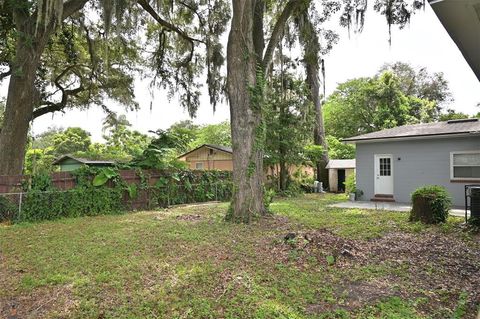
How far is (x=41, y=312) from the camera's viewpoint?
301cm

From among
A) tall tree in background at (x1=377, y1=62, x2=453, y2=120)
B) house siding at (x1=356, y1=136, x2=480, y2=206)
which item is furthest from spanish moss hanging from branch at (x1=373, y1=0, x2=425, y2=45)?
tall tree in background at (x1=377, y1=62, x2=453, y2=120)

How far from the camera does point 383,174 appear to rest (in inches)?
500

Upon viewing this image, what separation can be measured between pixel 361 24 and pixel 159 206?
29.3 ft

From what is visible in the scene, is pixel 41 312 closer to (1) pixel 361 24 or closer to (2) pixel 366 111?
(1) pixel 361 24

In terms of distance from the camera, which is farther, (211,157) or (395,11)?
(211,157)

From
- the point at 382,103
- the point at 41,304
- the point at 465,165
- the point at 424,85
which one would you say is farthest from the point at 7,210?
the point at 424,85

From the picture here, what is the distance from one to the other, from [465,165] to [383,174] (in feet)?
9.20

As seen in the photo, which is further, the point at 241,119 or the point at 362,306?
the point at 241,119

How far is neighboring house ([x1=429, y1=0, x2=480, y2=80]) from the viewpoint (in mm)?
2713

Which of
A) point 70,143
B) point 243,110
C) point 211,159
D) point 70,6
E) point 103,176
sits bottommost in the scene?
point 103,176

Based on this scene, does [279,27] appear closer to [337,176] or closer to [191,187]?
[191,187]

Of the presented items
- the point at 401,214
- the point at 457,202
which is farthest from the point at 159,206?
the point at 457,202

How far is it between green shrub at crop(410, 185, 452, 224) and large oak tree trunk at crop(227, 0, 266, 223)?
413 cm

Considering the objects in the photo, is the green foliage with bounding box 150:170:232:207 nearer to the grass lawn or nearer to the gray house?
the grass lawn
